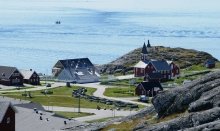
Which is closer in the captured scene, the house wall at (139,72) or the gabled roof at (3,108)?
the gabled roof at (3,108)

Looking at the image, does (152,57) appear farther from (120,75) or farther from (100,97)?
(100,97)

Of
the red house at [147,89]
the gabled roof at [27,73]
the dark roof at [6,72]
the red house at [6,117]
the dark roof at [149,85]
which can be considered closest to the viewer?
the red house at [6,117]

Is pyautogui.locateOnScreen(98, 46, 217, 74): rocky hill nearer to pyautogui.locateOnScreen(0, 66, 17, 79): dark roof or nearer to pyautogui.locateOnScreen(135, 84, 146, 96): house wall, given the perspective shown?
pyautogui.locateOnScreen(0, 66, 17, 79): dark roof

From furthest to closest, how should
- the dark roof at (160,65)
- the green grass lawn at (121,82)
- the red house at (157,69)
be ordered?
the dark roof at (160,65) < the red house at (157,69) < the green grass lawn at (121,82)

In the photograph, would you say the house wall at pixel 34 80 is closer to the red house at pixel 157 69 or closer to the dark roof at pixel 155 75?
the dark roof at pixel 155 75

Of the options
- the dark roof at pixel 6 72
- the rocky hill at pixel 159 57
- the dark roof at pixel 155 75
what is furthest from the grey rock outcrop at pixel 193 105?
the rocky hill at pixel 159 57

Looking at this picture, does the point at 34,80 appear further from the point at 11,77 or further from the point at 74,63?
the point at 74,63

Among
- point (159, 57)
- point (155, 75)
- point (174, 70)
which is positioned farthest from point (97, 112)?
point (159, 57)
